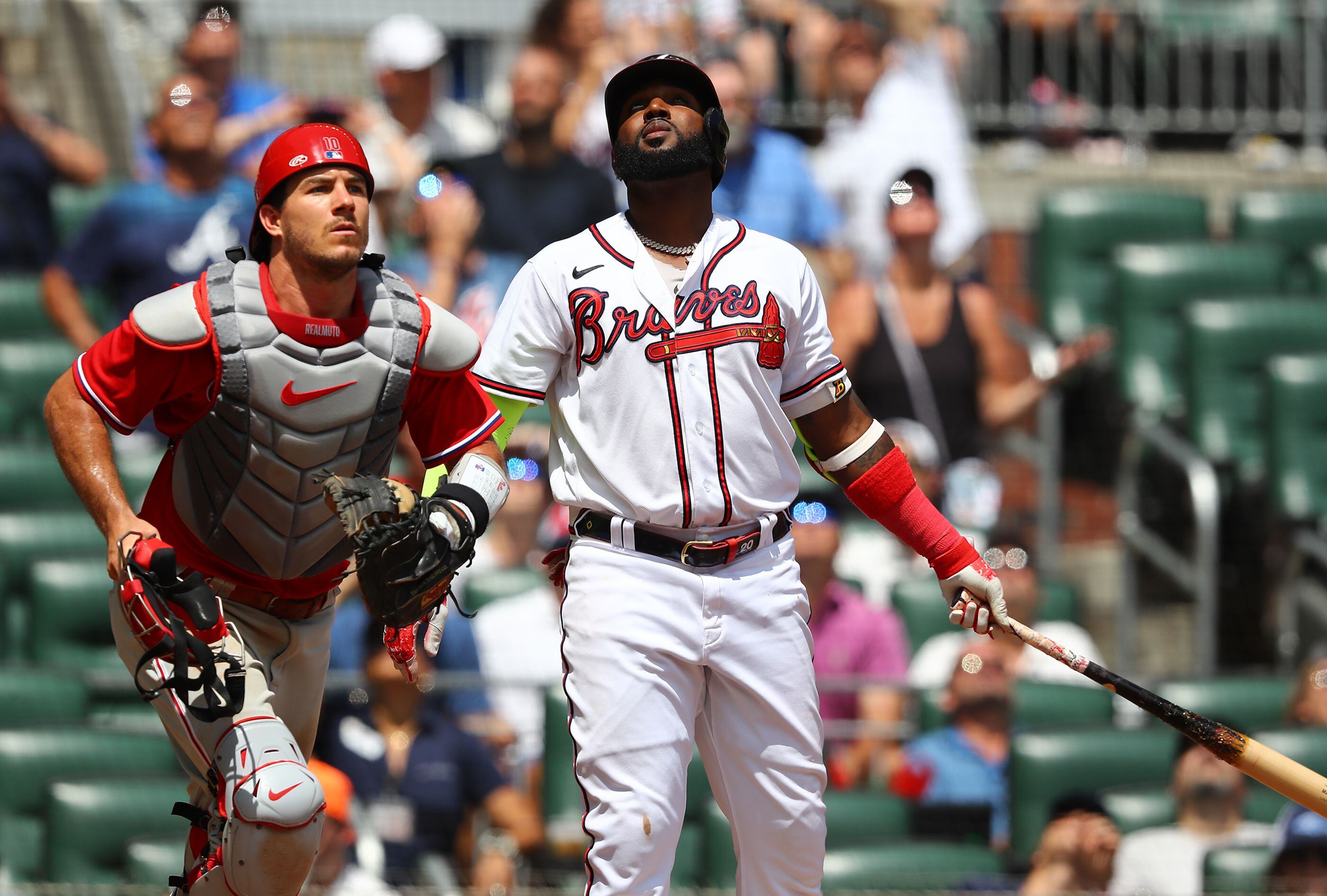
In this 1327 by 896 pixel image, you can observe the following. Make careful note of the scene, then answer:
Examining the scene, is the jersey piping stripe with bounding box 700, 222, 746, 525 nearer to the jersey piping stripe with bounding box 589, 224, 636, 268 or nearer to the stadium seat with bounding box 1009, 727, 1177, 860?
the jersey piping stripe with bounding box 589, 224, 636, 268

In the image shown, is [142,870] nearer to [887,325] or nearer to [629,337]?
[629,337]

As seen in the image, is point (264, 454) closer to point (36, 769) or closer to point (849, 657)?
point (36, 769)

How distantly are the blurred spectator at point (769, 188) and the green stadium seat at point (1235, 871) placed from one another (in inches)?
140

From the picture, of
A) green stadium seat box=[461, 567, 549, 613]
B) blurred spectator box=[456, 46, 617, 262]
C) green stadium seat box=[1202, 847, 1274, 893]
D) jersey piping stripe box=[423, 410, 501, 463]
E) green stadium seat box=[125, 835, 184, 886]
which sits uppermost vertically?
blurred spectator box=[456, 46, 617, 262]

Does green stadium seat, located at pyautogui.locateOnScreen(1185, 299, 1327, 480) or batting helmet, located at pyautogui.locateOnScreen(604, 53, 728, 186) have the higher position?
batting helmet, located at pyautogui.locateOnScreen(604, 53, 728, 186)

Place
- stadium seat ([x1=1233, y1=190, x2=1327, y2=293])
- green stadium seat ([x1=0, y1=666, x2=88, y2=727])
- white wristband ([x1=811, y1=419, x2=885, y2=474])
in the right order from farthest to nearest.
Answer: stadium seat ([x1=1233, y1=190, x2=1327, y2=293]) → green stadium seat ([x1=0, y1=666, x2=88, y2=727]) → white wristband ([x1=811, y1=419, x2=885, y2=474])

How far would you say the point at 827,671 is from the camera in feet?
21.5

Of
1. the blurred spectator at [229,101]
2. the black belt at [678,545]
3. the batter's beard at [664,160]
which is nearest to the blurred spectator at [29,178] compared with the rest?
the blurred spectator at [229,101]

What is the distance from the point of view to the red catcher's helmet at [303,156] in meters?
3.64

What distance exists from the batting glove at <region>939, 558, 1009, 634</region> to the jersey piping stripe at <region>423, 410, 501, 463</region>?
3.70 ft

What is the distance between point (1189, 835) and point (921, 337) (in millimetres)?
2606

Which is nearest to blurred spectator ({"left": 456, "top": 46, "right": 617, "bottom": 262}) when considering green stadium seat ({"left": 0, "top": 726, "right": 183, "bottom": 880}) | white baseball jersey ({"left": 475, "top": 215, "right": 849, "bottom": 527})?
green stadium seat ({"left": 0, "top": 726, "right": 183, "bottom": 880})

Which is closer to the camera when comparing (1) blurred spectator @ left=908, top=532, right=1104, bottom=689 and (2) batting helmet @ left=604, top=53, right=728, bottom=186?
(2) batting helmet @ left=604, top=53, right=728, bottom=186

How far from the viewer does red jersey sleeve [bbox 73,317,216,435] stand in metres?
3.56
